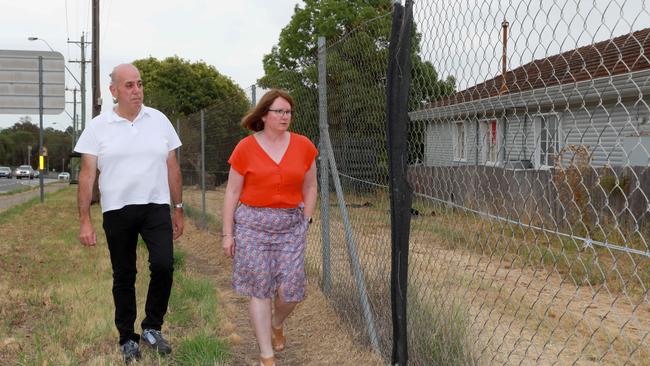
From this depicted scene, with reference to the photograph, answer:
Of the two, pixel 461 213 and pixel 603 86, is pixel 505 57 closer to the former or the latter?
pixel 603 86

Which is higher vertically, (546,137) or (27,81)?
(27,81)

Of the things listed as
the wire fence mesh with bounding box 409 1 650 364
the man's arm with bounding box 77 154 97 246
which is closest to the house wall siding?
the wire fence mesh with bounding box 409 1 650 364

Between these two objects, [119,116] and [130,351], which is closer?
[130,351]

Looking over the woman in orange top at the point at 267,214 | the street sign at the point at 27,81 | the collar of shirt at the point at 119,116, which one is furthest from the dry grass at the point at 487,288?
the street sign at the point at 27,81

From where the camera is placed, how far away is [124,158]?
443 centimetres

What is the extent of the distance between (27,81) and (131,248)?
20.7 meters

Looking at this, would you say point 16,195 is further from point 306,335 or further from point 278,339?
point 278,339

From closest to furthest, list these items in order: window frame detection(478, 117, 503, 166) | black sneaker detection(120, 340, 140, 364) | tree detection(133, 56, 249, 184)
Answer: window frame detection(478, 117, 503, 166), black sneaker detection(120, 340, 140, 364), tree detection(133, 56, 249, 184)

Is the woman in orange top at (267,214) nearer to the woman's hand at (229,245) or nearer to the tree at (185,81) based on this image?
the woman's hand at (229,245)

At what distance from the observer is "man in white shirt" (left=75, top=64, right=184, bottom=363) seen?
4.43 meters

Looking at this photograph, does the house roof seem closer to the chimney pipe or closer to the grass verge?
the chimney pipe

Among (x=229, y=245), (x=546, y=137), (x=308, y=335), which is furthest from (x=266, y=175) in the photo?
(x=546, y=137)

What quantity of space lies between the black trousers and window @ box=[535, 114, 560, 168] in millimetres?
2561

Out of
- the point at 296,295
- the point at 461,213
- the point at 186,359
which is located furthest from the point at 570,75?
the point at 186,359
